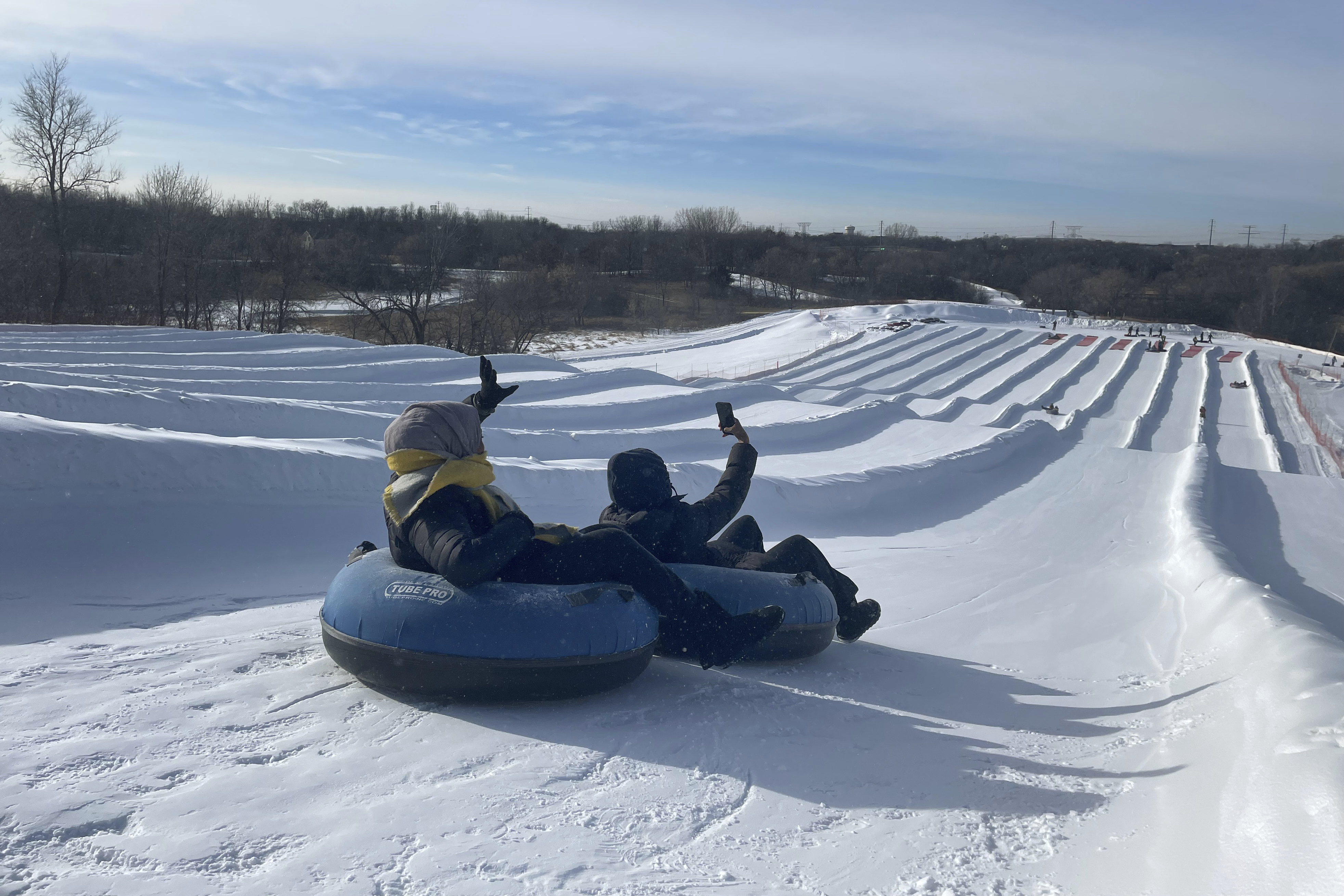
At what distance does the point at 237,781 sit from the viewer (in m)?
2.81

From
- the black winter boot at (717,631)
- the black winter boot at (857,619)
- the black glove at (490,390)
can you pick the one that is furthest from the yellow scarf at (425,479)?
the black winter boot at (857,619)

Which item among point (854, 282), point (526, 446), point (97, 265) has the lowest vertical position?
point (526, 446)

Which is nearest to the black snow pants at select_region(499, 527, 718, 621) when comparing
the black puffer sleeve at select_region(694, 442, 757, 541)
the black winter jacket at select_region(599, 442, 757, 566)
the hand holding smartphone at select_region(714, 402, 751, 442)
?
the black winter jacket at select_region(599, 442, 757, 566)

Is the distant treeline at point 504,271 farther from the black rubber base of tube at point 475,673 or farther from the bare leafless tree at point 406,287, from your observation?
the black rubber base of tube at point 475,673

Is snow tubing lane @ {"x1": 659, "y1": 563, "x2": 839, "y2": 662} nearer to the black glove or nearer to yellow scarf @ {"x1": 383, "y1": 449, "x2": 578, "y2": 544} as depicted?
yellow scarf @ {"x1": 383, "y1": 449, "x2": 578, "y2": 544}

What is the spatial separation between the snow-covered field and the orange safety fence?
20947 mm

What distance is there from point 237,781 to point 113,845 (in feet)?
1.39

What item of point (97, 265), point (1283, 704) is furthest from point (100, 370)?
point (97, 265)

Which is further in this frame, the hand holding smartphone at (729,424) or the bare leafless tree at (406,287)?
the bare leafless tree at (406,287)

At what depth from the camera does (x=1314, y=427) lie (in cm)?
3266

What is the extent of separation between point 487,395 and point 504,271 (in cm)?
6102

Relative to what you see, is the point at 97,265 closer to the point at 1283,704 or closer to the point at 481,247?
the point at 481,247

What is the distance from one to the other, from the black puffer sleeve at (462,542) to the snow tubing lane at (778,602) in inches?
36.4

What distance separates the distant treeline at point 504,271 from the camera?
123 ft
